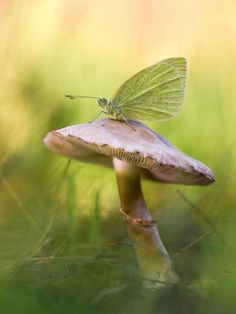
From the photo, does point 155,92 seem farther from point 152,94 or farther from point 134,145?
point 134,145

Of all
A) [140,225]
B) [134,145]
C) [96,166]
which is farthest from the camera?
[96,166]

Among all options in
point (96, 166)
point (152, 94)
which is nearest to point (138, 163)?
point (152, 94)

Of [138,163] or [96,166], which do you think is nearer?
[138,163]

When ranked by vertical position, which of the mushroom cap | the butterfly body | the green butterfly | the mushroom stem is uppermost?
the green butterfly

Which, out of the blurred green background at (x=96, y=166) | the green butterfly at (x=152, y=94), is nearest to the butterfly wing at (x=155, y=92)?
the green butterfly at (x=152, y=94)

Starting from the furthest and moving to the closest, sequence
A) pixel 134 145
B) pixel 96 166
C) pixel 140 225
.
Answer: pixel 96 166 → pixel 140 225 → pixel 134 145

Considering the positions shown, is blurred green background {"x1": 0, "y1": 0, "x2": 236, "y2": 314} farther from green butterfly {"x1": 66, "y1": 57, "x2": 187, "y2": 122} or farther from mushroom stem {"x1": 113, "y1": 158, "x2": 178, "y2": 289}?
green butterfly {"x1": 66, "y1": 57, "x2": 187, "y2": 122}

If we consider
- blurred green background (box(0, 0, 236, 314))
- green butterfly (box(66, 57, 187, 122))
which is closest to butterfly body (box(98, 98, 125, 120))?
green butterfly (box(66, 57, 187, 122))
